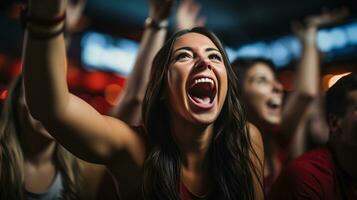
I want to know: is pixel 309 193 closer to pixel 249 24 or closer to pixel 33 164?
pixel 33 164

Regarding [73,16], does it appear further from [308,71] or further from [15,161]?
[308,71]

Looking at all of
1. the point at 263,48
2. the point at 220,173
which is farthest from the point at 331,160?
the point at 263,48

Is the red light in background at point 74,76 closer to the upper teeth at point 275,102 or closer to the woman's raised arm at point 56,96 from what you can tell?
the upper teeth at point 275,102

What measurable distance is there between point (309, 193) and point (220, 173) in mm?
354

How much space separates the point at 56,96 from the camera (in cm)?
102

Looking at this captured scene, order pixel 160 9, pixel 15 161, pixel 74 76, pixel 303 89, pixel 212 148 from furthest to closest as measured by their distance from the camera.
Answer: pixel 74 76 → pixel 303 89 → pixel 160 9 → pixel 15 161 → pixel 212 148

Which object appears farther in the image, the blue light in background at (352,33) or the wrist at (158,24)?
the blue light in background at (352,33)

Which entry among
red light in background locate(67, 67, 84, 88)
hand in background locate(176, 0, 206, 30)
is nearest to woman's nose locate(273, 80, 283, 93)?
hand in background locate(176, 0, 206, 30)

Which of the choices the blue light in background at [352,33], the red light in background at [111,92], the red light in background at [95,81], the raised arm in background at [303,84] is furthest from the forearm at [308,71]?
the red light in background at [111,92]

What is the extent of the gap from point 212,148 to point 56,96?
24.4 inches

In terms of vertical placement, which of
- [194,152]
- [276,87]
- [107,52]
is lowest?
[107,52]

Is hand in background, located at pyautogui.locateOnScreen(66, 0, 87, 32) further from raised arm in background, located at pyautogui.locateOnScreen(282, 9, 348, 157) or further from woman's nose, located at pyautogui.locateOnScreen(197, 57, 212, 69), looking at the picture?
raised arm in background, located at pyautogui.locateOnScreen(282, 9, 348, 157)

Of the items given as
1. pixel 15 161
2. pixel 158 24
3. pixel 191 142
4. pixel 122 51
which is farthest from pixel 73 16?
pixel 122 51

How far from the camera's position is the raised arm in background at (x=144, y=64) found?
1.80 metres
